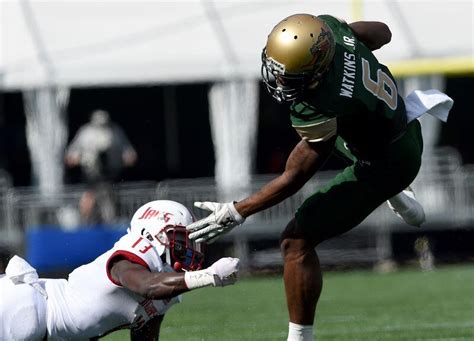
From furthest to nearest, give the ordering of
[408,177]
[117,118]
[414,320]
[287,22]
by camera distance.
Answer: [117,118], [414,320], [408,177], [287,22]

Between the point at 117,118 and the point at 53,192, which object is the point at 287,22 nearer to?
the point at 53,192

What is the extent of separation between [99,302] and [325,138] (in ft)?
4.07

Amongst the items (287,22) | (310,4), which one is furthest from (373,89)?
(310,4)

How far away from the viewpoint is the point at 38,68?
15.5 m

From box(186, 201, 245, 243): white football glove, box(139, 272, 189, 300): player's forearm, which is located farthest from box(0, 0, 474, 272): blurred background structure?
box(139, 272, 189, 300): player's forearm

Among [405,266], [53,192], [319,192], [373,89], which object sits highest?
[373,89]

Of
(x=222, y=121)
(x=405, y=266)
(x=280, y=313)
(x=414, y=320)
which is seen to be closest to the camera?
(x=414, y=320)

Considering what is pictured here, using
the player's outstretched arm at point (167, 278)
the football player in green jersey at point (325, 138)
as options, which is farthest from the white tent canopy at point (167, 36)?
the player's outstretched arm at point (167, 278)

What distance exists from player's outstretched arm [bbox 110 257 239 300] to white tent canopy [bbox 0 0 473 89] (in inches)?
405

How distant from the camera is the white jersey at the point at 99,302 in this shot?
5.44 m

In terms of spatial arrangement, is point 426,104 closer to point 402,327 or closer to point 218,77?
point 402,327

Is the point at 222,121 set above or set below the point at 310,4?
below

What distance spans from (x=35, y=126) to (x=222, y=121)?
2.25 meters

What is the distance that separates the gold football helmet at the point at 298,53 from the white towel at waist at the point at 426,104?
796mm
